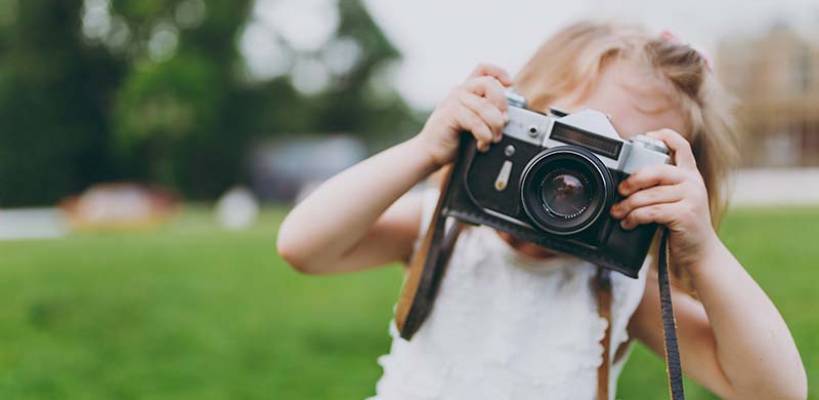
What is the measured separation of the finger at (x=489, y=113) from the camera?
1131mm

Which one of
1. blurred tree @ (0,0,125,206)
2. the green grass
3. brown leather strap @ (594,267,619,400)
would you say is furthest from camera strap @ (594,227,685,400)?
blurred tree @ (0,0,125,206)

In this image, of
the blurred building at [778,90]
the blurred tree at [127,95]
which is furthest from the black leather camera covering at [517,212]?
the blurred tree at [127,95]

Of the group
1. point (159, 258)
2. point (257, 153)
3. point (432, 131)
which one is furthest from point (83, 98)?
point (432, 131)

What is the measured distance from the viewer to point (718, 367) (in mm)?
1188

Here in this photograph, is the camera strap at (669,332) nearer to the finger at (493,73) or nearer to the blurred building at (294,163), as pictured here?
the finger at (493,73)

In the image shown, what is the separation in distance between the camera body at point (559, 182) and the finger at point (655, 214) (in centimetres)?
3

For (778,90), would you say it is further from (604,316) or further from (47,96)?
(47,96)

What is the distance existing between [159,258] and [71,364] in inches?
126

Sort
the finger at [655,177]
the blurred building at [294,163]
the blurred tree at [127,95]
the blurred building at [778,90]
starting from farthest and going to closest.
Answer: the blurred building at [294,163] → the blurred tree at [127,95] → the blurred building at [778,90] → the finger at [655,177]

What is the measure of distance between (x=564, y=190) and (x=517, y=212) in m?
0.08

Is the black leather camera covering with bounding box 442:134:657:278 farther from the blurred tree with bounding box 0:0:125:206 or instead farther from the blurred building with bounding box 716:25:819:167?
the blurred tree with bounding box 0:0:125:206

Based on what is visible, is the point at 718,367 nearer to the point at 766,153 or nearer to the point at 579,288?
the point at 579,288

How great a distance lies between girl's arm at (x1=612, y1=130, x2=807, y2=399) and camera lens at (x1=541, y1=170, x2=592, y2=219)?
45 millimetres

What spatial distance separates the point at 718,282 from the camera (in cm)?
110
